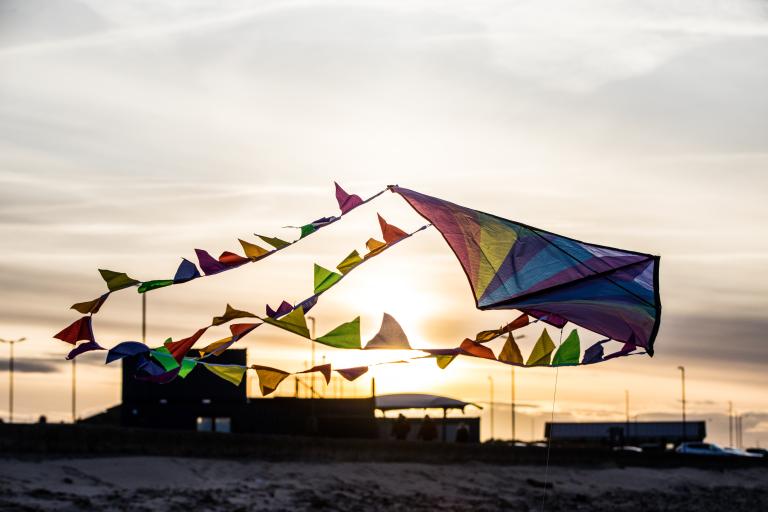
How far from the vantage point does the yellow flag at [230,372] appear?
1146 cm

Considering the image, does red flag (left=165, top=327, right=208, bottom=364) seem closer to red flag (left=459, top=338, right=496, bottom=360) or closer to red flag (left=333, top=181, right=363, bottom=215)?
red flag (left=333, top=181, right=363, bottom=215)

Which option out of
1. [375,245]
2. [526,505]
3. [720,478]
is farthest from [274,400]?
[375,245]

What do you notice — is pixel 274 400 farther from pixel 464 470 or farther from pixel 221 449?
pixel 221 449

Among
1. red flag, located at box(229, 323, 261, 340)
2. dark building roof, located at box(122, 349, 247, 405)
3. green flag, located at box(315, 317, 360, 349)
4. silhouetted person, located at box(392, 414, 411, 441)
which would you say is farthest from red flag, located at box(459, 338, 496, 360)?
dark building roof, located at box(122, 349, 247, 405)

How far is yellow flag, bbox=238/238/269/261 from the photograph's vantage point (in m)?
11.7

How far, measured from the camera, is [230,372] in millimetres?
11711

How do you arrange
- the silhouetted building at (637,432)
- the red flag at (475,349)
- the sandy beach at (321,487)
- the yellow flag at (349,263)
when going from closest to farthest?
the red flag at (475,349) < the yellow flag at (349,263) < the sandy beach at (321,487) < the silhouetted building at (637,432)

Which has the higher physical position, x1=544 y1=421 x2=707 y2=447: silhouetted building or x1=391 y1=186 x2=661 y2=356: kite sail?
x1=391 y1=186 x2=661 y2=356: kite sail

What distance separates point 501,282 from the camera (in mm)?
12133

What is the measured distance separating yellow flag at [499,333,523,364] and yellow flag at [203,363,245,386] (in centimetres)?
249

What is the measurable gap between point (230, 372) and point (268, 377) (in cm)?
53

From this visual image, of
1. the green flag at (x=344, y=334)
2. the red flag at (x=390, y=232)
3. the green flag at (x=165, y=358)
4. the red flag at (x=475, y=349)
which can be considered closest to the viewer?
the green flag at (x=344, y=334)

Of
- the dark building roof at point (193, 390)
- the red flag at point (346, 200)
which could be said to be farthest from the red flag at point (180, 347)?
the dark building roof at point (193, 390)

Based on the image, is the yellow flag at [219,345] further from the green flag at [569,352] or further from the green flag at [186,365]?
the green flag at [569,352]
